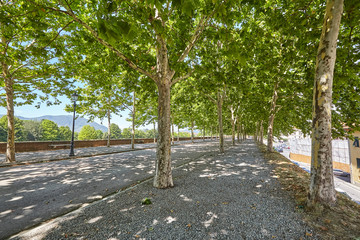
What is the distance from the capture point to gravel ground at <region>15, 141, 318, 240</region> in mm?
2746

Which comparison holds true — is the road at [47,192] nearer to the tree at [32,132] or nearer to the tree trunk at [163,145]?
the tree trunk at [163,145]

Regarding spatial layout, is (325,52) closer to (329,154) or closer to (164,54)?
(329,154)

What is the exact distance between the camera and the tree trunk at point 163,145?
504cm

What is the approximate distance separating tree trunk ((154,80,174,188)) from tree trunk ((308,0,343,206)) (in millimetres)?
3905

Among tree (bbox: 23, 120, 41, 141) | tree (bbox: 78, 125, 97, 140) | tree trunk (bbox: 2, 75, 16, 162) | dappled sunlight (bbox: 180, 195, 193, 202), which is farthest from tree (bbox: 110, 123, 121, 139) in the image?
dappled sunlight (bbox: 180, 195, 193, 202)

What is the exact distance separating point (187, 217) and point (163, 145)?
7.66 feet

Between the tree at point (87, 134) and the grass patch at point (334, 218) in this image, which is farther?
the tree at point (87, 134)

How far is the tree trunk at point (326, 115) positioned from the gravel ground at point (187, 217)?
78 cm

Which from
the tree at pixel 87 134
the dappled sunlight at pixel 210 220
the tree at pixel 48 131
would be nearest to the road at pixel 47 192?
the dappled sunlight at pixel 210 220

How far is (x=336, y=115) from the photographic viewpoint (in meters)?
7.49

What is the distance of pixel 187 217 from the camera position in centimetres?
330

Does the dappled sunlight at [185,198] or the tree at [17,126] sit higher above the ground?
the tree at [17,126]

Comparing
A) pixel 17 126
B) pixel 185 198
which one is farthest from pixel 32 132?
pixel 185 198

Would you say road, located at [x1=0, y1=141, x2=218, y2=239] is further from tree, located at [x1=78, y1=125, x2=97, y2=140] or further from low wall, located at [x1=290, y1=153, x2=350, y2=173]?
tree, located at [x1=78, y1=125, x2=97, y2=140]
